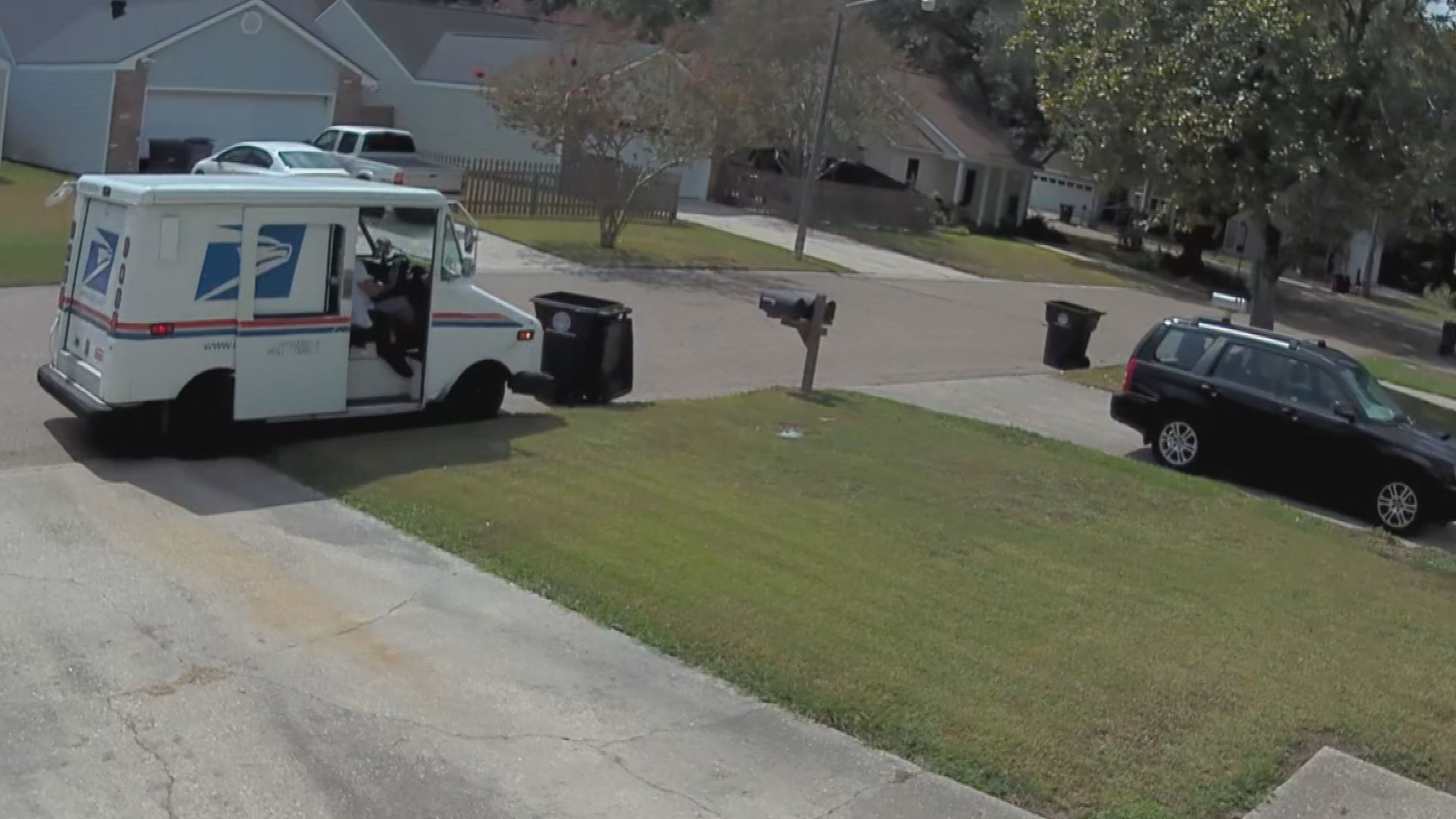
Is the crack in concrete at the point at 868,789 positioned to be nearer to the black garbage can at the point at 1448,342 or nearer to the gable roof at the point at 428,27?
the black garbage can at the point at 1448,342

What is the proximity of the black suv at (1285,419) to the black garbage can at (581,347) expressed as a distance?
595 cm

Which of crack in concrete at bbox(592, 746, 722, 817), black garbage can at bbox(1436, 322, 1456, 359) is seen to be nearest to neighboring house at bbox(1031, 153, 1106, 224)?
black garbage can at bbox(1436, 322, 1456, 359)

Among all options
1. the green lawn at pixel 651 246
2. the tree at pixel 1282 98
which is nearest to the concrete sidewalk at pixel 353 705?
the tree at pixel 1282 98

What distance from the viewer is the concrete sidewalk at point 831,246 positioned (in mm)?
36594

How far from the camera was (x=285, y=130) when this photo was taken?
127 ft

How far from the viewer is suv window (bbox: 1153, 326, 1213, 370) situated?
16578 millimetres

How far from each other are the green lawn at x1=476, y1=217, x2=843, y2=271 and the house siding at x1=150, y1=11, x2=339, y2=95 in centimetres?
865

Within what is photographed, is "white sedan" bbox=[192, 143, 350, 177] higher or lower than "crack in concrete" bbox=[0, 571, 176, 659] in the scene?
higher

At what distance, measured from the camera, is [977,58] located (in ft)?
188

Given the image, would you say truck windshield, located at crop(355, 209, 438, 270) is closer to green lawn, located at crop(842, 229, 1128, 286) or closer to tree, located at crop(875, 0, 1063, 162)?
green lawn, located at crop(842, 229, 1128, 286)

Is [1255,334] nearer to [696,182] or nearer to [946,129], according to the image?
[696,182]

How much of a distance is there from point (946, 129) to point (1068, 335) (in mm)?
31921

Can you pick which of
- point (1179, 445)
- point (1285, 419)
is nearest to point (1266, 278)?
point (1179, 445)

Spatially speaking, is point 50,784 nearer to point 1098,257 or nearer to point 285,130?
point 285,130
